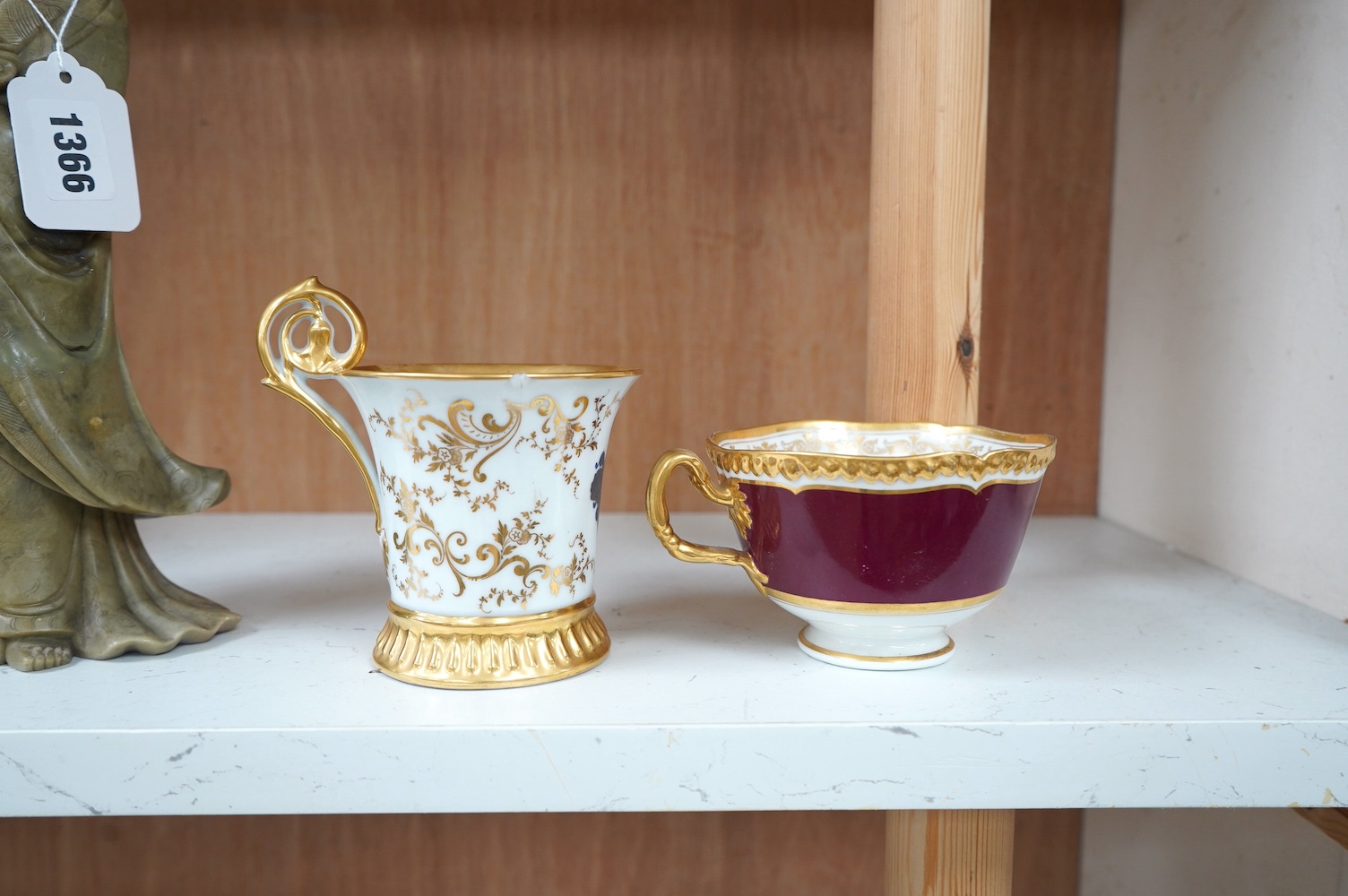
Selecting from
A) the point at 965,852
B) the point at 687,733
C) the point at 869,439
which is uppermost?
the point at 869,439

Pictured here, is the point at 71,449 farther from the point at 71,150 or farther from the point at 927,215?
the point at 927,215

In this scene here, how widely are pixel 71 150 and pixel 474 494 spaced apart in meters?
0.26

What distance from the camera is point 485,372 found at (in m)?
0.46

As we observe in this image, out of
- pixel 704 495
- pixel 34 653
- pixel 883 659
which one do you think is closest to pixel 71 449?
pixel 34 653

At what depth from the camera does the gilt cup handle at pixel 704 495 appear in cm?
53

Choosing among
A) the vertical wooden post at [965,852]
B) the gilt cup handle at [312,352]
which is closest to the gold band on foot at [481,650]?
the gilt cup handle at [312,352]

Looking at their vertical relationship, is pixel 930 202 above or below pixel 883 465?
above

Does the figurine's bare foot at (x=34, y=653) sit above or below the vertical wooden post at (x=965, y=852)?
above

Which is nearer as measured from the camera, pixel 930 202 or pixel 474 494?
pixel 474 494

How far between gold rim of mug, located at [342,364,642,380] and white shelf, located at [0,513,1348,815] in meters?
0.15

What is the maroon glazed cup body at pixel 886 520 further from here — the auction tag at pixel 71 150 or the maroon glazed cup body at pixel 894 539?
the auction tag at pixel 71 150

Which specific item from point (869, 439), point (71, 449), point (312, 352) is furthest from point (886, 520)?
point (71, 449)

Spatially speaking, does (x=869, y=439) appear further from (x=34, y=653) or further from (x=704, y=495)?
(x=34, y=653)

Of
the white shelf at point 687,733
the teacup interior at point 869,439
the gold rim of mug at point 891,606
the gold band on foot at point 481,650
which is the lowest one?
the white shelf at point 687,733
